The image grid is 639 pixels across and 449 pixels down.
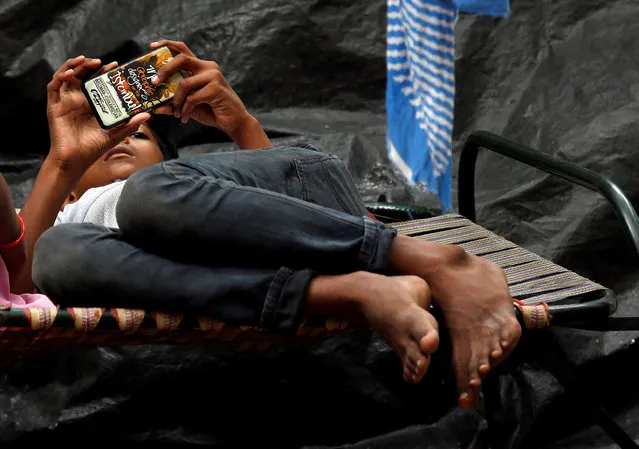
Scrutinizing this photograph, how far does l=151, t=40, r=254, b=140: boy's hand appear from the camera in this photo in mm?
1554

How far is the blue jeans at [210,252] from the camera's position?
125 centimetres

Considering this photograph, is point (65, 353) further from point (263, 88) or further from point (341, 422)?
point (263, 88)

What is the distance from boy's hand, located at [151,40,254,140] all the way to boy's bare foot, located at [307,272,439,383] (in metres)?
0.46

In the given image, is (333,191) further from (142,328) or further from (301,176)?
(142,328)

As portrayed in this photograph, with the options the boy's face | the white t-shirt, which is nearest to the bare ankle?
the white t-shirt

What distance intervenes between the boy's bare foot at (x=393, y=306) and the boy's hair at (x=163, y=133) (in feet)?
2.38

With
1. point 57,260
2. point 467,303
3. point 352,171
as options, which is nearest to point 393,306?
point 467,303

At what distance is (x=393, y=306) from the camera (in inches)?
46.8

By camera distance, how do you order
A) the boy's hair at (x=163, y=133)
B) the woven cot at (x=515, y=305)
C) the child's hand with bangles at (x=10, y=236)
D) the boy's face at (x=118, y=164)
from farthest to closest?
the boy's hair at (x=163, y=133) < the boy's face at (x=118, y=164) < the child's hand with bangles at (x=10, y=236) < the woven cot at (x=515, y=305)

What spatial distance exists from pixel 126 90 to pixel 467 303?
611 millimetres

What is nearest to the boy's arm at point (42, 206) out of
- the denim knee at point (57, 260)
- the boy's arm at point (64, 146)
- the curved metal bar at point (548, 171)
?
the boy's arm at point (64, 146)

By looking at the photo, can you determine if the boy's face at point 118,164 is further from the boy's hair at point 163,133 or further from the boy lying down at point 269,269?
the boy lying down at point 269,269

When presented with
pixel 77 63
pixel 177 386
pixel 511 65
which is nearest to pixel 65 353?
pixel 177 386

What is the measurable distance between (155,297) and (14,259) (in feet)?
1.03
